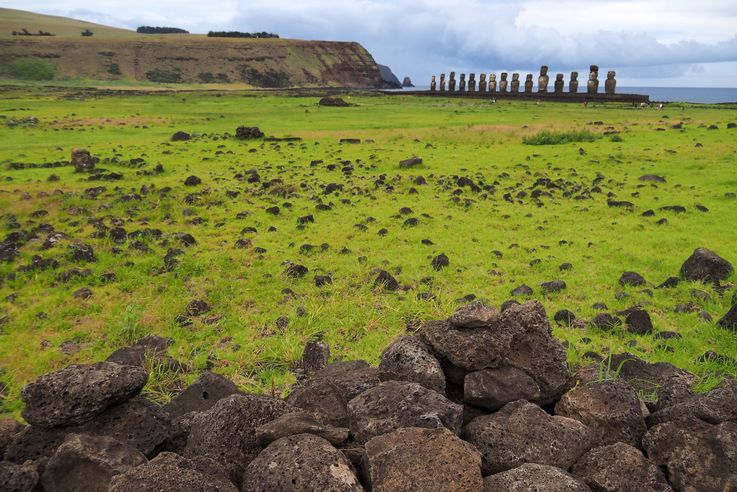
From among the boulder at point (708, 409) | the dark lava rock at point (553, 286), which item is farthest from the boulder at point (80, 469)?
the dark lava rock at point (553, 286)

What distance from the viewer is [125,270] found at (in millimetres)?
12258

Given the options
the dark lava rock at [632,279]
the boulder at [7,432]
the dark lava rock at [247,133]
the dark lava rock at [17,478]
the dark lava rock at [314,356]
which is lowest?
the dark lava rock at [314,356]

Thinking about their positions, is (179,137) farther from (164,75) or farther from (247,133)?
(164,75)

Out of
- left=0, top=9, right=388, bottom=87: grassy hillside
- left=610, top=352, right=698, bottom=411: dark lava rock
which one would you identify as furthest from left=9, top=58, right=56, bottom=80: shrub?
left=610, top=352, right=698, bottom=411: dark lava rock

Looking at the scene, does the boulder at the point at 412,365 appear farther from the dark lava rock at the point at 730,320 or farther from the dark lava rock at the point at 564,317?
the dark lava rock at the point at 730,320

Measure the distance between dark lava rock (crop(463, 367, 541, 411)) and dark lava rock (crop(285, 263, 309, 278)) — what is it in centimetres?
706

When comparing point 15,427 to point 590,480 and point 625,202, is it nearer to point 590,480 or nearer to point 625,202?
point 590,480

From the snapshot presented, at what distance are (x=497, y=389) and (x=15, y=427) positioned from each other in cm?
475

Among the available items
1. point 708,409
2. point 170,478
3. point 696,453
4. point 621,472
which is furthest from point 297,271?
point 696,453

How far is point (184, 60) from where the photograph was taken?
5600 inches

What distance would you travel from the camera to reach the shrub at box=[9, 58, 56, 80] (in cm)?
10875

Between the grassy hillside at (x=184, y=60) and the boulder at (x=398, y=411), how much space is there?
129131 millimetres

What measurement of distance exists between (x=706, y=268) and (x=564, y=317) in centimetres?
374

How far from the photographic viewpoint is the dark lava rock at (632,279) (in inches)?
428
